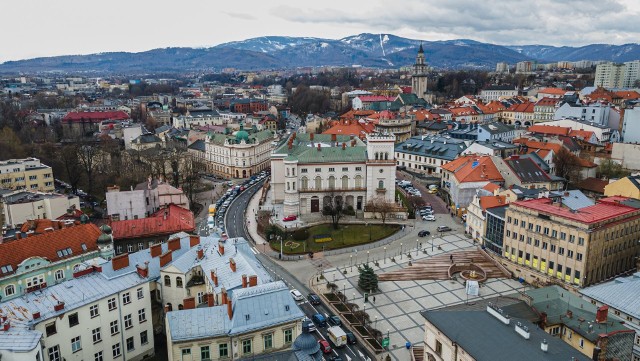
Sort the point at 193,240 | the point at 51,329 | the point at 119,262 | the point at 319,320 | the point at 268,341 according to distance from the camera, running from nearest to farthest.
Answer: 1. the point at 51,329
2. the point at 268,341
3. the point at 119,262
4. the point at 193,240
5. the point at 319,320

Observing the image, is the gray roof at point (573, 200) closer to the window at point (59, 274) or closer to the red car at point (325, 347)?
the red car at point (325, 347)

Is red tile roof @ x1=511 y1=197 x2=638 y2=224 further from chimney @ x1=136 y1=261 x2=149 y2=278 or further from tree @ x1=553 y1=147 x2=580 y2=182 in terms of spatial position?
chimney @ x1=136 y1=261 x2=149 y2=278

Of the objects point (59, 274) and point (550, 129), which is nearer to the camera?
point (59, 274)

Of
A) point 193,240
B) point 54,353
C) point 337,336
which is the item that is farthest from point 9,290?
point 337,336

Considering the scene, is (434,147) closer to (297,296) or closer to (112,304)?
(297,296)

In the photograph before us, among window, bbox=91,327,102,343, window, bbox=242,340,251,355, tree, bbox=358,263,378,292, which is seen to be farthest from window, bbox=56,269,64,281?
tree, bbox=358,263,378,292
